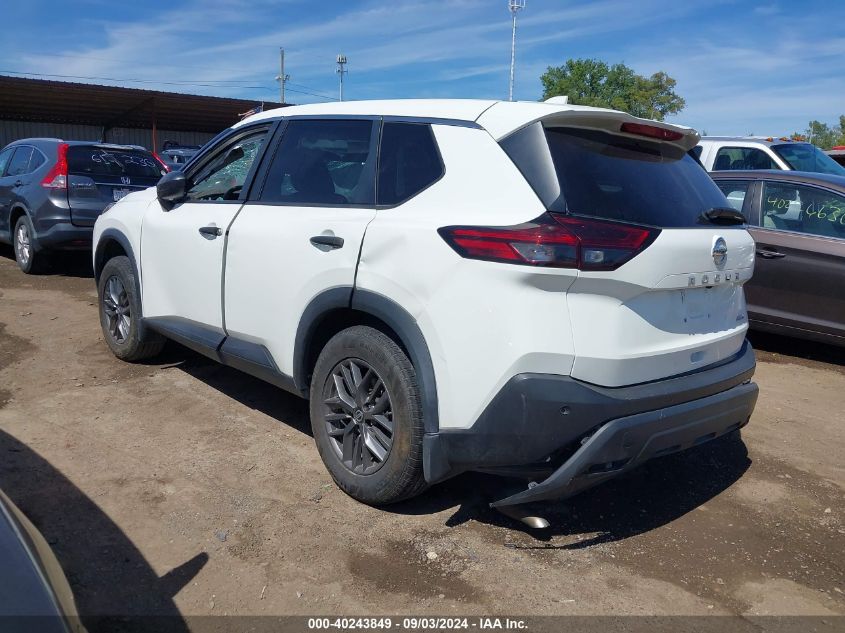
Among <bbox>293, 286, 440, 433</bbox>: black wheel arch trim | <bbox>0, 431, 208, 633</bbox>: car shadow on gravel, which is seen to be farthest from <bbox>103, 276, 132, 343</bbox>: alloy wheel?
<bbox>293, 286, 440, 433</bbox>: black wheel arch trim

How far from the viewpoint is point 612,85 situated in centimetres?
6681

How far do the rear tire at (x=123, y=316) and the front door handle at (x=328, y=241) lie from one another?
84.2 inches

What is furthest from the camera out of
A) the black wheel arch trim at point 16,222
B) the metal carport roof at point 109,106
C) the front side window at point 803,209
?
the metal carport roof at point 109,106

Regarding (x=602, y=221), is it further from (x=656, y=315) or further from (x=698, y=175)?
(x=698, y=175)

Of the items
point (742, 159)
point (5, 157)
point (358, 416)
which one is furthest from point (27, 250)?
point (742, 159)

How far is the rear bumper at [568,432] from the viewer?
112 inches

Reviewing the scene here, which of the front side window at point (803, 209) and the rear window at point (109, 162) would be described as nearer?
the front side window at point (803, 209)

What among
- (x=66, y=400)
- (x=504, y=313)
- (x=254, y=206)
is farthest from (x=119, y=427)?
(x=504, y=313)

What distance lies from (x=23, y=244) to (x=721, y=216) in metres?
8.71

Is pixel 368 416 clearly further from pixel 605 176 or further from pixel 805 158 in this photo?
pixel 805 158

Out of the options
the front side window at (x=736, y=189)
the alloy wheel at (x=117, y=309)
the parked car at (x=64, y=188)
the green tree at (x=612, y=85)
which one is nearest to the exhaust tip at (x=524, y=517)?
the alloy wheel at (x=117, y=309)

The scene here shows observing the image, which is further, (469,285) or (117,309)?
(117,309)

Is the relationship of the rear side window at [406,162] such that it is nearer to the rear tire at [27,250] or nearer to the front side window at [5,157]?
the rear tire at [27,250]

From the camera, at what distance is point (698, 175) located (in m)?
3.62
